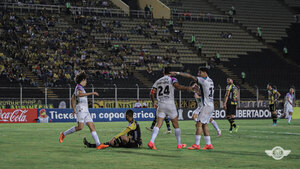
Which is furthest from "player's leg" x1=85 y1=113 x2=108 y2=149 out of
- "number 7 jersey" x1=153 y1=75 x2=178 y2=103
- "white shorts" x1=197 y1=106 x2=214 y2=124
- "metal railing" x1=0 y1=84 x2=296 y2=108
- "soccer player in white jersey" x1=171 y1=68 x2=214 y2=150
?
"metal railing" x1=0 y1=84 x2=296 y2=108

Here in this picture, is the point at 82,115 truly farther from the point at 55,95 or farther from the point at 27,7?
the point at 27,7

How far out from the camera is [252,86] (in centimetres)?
5884

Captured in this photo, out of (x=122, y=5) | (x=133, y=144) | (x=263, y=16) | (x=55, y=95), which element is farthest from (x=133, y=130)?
(x=263, y=16)

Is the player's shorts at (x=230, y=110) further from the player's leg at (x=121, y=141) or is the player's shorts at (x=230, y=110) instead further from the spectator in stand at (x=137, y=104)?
the spectator in stand at (x=137, y=104)

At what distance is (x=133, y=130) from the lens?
16.6 meters

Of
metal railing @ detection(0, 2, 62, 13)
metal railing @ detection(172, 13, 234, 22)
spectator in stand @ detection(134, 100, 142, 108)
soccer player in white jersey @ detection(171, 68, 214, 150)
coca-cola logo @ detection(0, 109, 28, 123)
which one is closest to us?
soccer player in white jersey @ detection(171, 68, 214, 150)

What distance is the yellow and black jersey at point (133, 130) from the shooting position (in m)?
16.5

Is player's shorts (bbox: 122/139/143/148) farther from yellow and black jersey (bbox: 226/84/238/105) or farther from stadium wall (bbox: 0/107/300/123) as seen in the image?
stadium wall (bbox: 0/107/300/123)

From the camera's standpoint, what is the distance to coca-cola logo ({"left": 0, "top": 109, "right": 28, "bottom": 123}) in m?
39.0

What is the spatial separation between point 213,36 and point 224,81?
1028 centimetres

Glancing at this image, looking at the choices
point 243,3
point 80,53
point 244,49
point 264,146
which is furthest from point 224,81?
point 264,146

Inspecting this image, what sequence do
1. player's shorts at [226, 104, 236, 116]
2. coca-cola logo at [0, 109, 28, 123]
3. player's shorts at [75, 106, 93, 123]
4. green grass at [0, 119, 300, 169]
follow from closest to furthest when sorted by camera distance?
1. green grass at [0, 119, 300, 169]
2. player's shorts at [75, 106, 93, 123]
3. player's shorts at [226, 104, 236, 116]
4. coca-cola logo at [0, 109, 28, 123]

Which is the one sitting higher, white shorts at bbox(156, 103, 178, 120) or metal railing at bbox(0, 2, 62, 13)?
metal railing at bbox(0, 2, 62, 13)

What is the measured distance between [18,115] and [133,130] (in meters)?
24.4
